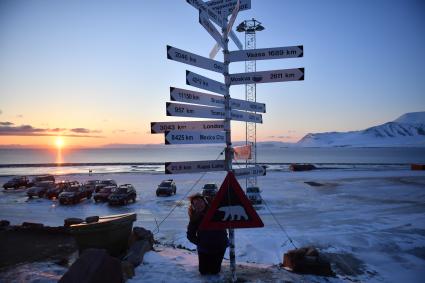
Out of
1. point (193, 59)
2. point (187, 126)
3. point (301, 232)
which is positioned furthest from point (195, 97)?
point (301, 232)

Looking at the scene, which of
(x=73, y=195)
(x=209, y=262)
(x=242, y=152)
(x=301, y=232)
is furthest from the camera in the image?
(x=73, y=195)

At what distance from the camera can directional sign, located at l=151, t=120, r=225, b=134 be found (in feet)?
17.6

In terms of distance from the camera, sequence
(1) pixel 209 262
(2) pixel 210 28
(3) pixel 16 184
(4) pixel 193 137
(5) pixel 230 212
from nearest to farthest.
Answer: (5) pixel 230 212, (4) pixel 193 137, (1) pixel 209 262, (2) pixel 210 28, (3) pixel 16 184

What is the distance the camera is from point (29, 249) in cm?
793

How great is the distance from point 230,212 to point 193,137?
1512 mm

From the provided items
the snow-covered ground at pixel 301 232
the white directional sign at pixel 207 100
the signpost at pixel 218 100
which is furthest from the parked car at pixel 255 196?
the signpost at pixel 218 100

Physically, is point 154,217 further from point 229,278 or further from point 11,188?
point 11,188

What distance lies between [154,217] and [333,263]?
12.6 m

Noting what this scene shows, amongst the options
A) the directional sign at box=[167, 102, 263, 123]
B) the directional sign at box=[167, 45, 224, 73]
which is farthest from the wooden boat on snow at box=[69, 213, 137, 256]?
the directional sign at box=[167, 45, 224, 73]

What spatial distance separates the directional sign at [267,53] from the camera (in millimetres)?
5801

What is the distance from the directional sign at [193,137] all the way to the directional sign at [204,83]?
2.71 feet

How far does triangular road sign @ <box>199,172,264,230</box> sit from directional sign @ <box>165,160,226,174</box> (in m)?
0.96

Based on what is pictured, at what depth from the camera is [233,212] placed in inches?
187

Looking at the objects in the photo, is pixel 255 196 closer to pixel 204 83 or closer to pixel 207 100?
pixel 207 100
